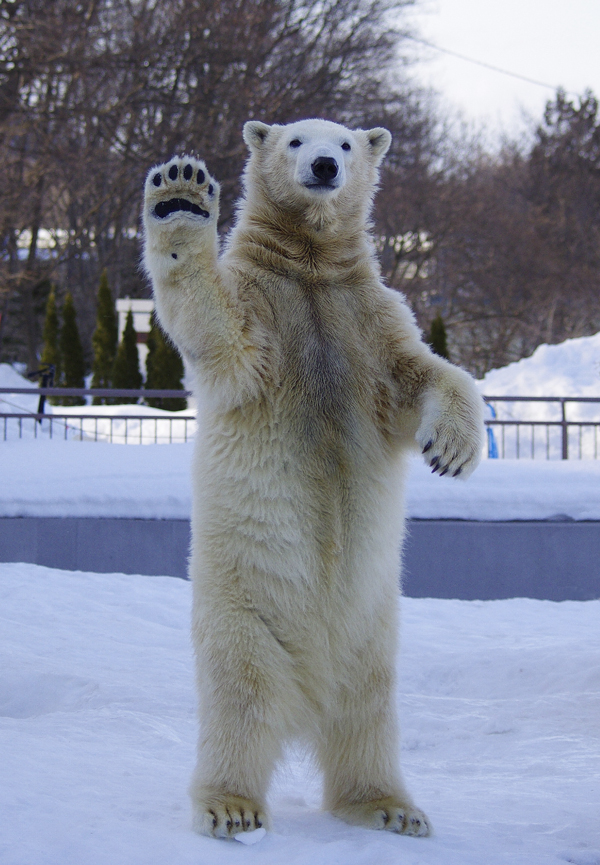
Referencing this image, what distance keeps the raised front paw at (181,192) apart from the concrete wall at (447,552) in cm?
463

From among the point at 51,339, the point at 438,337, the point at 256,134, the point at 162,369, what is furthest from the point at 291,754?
the point at 51,339

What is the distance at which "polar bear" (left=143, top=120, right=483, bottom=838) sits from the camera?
2.13 m

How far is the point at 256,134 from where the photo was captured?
2.70 meters

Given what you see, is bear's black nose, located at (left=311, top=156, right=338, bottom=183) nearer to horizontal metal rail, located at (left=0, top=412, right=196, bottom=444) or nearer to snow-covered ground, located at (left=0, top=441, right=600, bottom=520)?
snow-covered ground, located at (left=0, top=441, right=600, bottom=520)

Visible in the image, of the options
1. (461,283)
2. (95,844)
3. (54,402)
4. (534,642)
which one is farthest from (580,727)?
(461,283)

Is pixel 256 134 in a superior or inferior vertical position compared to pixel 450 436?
superior

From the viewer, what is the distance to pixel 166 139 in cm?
1845

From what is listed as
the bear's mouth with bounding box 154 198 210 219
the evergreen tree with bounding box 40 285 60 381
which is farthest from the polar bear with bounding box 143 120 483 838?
the evergreen tree with bounding box 40 285 60 381

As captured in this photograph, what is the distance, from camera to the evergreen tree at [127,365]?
17703mm

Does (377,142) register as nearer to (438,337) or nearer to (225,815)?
(225,815)

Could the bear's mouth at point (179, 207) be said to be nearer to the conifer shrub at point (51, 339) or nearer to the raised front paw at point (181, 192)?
the raised front paw at point (181, 192)

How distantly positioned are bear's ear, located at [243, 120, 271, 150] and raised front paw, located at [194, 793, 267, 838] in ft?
5.90

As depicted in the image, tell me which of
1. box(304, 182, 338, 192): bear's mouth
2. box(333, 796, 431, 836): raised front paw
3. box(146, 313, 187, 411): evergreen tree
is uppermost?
box(146, 313, 187, 411): evergreen tree

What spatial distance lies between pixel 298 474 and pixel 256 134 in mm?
1118
